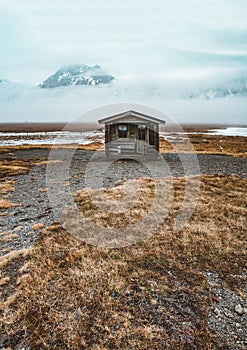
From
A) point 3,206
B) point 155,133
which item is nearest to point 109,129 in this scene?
point 155,133

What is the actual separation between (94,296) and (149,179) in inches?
505

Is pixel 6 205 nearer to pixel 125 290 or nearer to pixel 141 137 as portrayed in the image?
pixel 125 290

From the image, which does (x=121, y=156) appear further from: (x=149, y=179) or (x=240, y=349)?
(x=240, y=349)

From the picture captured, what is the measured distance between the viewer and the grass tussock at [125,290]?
5102 mm

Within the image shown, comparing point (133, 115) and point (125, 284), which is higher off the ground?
point (133, 115)

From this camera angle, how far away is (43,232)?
9.67 meters

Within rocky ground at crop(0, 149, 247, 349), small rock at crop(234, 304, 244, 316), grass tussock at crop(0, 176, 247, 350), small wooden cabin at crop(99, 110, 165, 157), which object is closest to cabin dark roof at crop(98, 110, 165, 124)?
small wooden cabin at crop(99, 110, 165, 157)

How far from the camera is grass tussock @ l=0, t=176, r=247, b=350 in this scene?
510 centimetres

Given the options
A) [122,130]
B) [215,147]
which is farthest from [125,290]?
[215,147]

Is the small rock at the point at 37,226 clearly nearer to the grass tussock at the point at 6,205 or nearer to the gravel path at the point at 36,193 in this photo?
the gravel path at the point at 36,193

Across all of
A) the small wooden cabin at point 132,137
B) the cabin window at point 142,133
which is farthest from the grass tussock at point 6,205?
the cabin window at point 142,133

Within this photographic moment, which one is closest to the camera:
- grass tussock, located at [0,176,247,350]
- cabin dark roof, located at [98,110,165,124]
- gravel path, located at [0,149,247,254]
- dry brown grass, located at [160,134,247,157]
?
grass tussock, located at [0,176,247,350]

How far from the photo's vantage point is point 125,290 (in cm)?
648

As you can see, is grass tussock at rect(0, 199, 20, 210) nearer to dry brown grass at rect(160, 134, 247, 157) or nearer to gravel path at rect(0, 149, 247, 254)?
gravel path at rect(0, 149, 247, 254)
